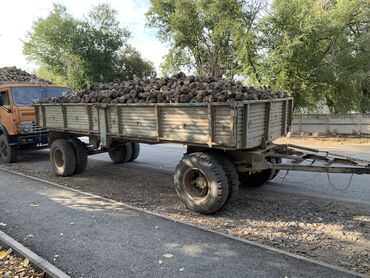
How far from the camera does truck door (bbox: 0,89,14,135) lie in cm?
1117

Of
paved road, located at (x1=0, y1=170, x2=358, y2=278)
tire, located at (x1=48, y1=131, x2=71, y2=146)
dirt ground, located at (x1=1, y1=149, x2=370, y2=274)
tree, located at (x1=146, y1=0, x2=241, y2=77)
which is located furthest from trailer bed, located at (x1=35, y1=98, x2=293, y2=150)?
tree, located at (x1=146, y1=0, x2=241, y2=77)

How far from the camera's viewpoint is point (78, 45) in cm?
3578

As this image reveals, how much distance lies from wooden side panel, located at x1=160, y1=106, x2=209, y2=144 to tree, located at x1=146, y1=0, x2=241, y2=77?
715 inches

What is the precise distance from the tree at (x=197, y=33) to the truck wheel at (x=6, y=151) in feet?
52.1

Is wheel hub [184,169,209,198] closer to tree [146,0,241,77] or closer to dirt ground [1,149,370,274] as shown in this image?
dirt ground [1,149,370,274]

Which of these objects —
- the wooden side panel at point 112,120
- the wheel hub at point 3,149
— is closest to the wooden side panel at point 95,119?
the wooden side panel at point 112,120

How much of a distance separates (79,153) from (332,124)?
48.8 ft

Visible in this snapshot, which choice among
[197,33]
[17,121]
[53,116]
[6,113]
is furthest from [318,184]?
[197,33]

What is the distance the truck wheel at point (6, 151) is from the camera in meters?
11.4

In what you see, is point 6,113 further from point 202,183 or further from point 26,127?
point 202,183

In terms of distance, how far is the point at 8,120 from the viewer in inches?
442

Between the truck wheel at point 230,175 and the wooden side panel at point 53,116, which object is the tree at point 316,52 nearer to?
the wooden side panel at point 53,116

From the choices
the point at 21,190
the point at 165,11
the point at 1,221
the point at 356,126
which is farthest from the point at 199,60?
the point at 1,221

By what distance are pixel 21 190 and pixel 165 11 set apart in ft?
75.7
